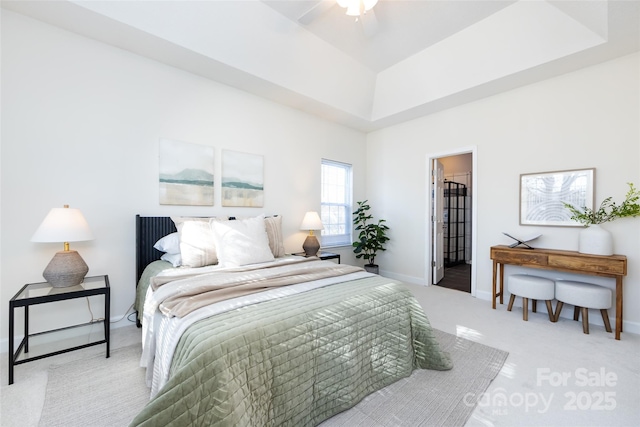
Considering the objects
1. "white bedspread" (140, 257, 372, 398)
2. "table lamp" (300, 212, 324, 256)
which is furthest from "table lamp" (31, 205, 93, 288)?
"table lamp" (300, 212, 324, 256)

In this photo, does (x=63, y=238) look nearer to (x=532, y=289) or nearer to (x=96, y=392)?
(x=96, y=392)

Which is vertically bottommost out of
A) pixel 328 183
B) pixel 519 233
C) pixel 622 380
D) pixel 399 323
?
pixel 622 380

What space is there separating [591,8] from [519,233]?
7.61 ft

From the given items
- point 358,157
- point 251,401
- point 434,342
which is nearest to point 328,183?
point 358,157

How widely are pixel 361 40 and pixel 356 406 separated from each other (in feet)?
12.3

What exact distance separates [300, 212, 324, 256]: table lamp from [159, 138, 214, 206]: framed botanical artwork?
1.33 metres

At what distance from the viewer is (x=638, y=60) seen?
8.61ft

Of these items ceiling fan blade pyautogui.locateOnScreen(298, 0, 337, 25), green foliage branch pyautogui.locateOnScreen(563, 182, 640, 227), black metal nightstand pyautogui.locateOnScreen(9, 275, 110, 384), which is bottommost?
black metal nightstand pyautogui.locateOnScreen(9, 275, 110, 384)

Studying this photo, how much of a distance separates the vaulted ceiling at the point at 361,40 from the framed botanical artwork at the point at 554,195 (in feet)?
3.91

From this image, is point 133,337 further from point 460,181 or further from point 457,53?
point 460,181

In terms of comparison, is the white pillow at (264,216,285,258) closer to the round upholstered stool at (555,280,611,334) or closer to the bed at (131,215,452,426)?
the bed at (131,215,452,426)

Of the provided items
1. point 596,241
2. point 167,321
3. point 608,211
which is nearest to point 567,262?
point 596,241

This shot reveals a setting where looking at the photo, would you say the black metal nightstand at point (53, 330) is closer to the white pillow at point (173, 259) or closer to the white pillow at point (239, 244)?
the white pillow at point (173, 259)

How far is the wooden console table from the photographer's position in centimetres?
248
